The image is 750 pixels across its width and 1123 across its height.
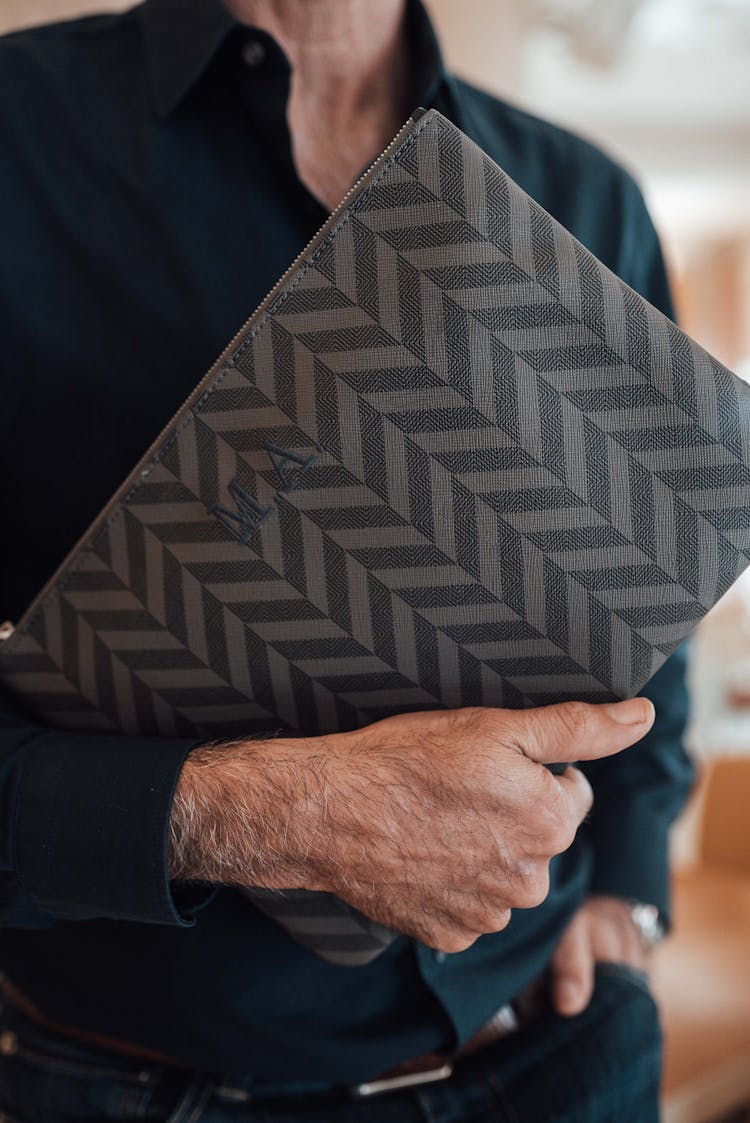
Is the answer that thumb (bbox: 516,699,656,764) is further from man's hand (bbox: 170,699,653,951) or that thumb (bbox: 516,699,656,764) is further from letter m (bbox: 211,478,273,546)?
letter m (bbox: 211,478,273,546)

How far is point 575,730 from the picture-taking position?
1.70 feet

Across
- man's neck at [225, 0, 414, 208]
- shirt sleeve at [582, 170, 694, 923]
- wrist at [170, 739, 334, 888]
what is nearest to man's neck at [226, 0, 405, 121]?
man's neck at [225, 0, 414, 208]

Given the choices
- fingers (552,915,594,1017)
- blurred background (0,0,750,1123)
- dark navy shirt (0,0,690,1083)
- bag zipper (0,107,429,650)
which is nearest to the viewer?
bag zipper (0,107,429,650)

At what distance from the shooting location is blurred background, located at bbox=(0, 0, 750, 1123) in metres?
1.67

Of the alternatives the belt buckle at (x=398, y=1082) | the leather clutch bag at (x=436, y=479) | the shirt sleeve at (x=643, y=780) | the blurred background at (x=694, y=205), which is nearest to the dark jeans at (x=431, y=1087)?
the belt buckle at (x=398, y=1082)

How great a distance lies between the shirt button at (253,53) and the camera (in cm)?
73

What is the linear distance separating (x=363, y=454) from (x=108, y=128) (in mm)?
423

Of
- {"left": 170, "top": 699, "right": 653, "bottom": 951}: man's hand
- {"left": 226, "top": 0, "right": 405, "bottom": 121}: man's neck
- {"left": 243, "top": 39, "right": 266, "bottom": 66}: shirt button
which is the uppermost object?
{"left": 226, "top": 0, "right": 405, "bottom": 121}: man's neck

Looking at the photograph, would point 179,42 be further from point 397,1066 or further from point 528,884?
point 397,1066

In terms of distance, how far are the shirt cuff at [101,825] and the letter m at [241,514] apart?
134 millimetres

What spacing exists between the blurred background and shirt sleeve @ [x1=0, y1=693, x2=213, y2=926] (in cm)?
132

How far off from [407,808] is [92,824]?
0.19 m

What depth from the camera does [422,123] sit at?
1.58 ft

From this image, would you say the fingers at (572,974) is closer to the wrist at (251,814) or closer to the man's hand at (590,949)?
the man's hand at (590,949)
